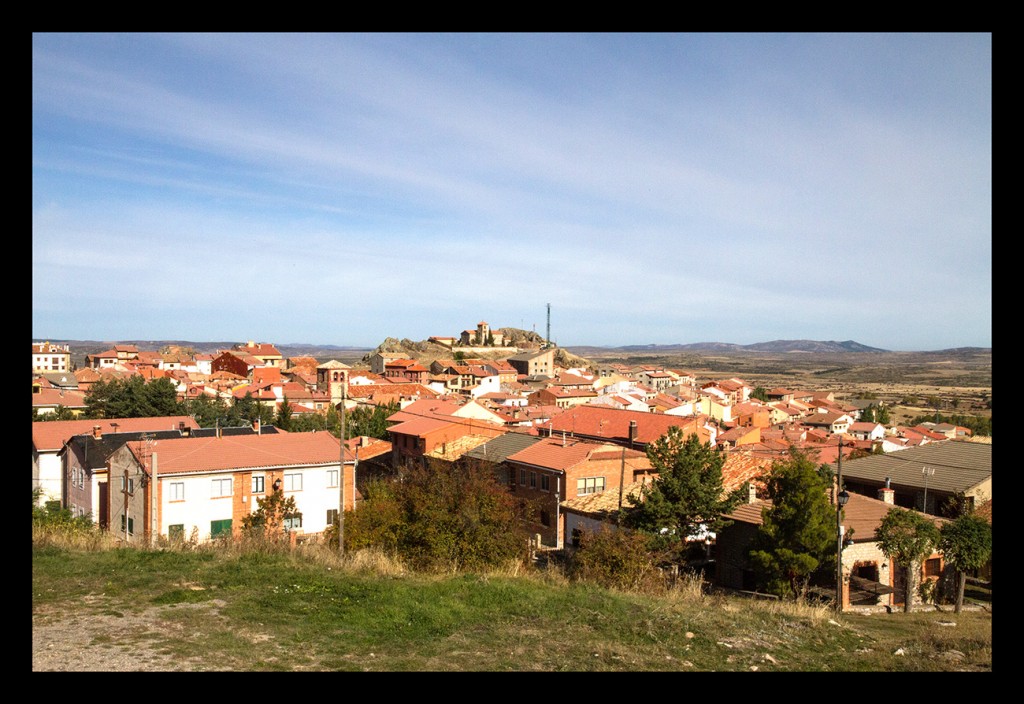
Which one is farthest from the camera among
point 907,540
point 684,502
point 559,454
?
point 559,454

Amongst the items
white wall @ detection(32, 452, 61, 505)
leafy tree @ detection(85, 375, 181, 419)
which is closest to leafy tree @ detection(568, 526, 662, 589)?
white wall @ detection(32, 452, 61, 505)

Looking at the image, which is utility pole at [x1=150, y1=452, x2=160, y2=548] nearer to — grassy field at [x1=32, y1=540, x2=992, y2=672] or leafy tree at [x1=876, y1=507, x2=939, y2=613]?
grassy field at [x1=32, y1=540, x2=992, y2=672]

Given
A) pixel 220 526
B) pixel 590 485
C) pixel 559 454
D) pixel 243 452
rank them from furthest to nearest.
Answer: pixel 559 454, pixel 590 485, pixel 243 452, pixel 220 526

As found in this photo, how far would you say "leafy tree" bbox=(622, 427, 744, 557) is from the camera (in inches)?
638

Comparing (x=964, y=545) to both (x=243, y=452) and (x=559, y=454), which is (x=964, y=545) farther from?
(x=243, y=452)

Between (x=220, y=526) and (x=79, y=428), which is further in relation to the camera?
(x=79, y=428)

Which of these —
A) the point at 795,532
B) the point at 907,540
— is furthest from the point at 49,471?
the point at 907,540

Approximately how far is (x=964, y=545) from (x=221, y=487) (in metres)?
19.0

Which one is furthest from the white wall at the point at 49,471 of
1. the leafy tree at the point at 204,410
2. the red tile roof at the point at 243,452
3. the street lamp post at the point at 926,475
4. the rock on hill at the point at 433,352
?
the rock on hill at the point at 433,352

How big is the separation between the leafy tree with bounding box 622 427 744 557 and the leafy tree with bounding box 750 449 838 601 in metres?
2.02

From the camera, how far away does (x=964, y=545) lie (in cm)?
1373

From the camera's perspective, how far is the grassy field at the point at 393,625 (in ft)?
17.3

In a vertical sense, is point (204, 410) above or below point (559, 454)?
above
